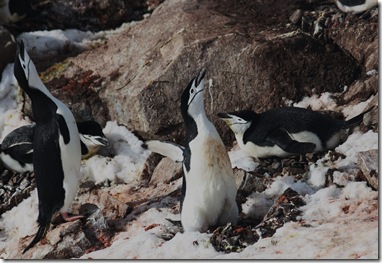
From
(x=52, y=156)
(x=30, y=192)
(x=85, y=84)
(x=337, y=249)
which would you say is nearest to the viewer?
(x=337, y=249)

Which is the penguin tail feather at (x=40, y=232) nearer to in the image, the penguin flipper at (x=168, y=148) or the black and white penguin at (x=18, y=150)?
the penguin flipper at (x=168, y=148)

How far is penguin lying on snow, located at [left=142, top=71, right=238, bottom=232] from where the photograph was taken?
4.93 m

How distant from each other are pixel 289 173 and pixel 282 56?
1.36m

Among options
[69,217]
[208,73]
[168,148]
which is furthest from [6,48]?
[168,148]

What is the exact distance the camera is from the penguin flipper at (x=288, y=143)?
559cm

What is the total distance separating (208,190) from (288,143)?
0.97 metres

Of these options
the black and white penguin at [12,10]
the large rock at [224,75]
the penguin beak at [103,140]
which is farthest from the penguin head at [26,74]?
the black and white penguin at [12,10]

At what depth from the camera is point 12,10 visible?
8.21 meters

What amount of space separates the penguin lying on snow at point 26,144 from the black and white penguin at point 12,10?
1.91 meters

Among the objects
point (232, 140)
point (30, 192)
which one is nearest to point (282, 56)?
point (232, 140)

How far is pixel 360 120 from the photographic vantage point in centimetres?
573

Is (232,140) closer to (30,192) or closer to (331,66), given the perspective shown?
(331,66)

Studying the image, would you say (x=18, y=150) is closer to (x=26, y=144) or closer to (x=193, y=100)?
(x=26, y=144)

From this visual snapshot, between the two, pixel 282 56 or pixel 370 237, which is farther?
pixel 282 56
